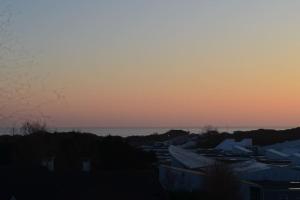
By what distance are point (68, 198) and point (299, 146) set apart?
86.6 m

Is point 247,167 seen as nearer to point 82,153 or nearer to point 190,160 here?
point 190,160

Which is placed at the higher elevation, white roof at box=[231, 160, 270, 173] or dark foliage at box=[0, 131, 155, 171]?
dark foliage at box=[0, 131, 155, 171]

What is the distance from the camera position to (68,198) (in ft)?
117

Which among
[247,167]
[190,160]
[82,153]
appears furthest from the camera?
[190,160]

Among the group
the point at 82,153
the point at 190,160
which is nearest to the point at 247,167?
the point at 190,160

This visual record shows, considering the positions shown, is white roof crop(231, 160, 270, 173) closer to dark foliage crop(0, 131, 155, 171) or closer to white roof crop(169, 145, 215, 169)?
white roof crop(169, 145, 215, 169)

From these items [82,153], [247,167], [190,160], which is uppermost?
[82,153]

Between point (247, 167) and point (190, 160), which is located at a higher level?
point (190, 160)

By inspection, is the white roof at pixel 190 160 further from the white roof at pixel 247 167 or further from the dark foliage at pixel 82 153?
the dark foliage at pixel 82 153

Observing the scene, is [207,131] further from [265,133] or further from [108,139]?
[108,139]

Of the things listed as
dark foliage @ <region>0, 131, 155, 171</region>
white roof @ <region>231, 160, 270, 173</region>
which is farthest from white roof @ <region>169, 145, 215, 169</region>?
dark foliage @ <region>0, 131, 155, 171</region>

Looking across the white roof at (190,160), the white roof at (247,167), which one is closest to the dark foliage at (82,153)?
the white roof at (190,160)

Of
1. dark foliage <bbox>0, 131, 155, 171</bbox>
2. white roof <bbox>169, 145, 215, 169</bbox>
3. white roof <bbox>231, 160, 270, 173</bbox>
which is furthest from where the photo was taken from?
white roof <bbox>169, 145, 215, 169</bbox>

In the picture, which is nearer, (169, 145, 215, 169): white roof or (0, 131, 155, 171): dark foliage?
(0, 131, 155, 171): dark foliage
